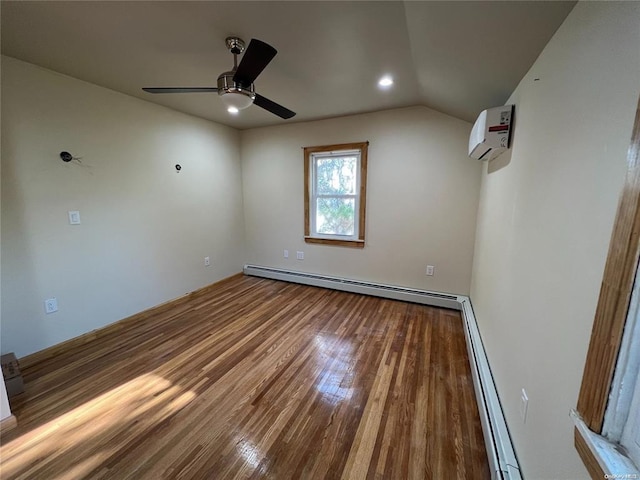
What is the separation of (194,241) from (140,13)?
2.55 metres

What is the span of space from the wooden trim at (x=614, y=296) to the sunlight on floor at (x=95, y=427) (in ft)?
6.67

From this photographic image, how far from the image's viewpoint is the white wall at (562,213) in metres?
0.72

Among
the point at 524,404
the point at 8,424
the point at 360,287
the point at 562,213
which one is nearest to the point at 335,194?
the point at 360,287

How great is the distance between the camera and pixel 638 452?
0.58 metres

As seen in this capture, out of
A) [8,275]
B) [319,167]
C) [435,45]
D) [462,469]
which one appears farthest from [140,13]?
[462,469]

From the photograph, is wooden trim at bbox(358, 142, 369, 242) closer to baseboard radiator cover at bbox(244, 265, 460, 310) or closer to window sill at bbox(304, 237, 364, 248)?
window sill at bbox(304, 237, 364, 248)

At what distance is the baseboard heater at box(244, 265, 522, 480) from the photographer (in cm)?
120

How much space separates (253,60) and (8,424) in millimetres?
2568

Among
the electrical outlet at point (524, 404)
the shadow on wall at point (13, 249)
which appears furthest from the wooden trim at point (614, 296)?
the shadow on wall at point (13, 249)

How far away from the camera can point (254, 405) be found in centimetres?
167

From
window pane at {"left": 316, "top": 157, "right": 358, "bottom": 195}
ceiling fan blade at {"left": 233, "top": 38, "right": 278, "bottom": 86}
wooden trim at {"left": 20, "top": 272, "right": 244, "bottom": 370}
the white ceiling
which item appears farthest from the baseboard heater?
ceiling fan blade at {"left": 233, "top": 38, "right": 278, "bottom": 86}

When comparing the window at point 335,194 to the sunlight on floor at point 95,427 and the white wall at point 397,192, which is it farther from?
the sunlight on floor at point 95,427

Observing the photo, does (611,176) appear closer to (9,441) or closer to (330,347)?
(330,347)

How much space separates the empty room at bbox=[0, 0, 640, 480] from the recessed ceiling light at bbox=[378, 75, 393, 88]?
0.09 ft
